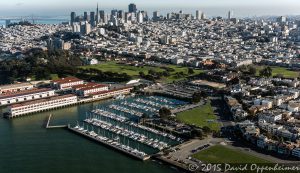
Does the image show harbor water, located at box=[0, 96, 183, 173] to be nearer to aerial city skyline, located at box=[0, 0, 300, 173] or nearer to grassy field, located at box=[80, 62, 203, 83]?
aerial city skyline, located at box=[0, 0, 300, 173]

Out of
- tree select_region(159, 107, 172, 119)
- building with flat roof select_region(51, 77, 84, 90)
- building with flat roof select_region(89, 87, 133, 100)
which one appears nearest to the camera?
tree select_region(159, 107, 172, 119)

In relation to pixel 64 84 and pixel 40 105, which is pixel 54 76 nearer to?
pixel 64 84

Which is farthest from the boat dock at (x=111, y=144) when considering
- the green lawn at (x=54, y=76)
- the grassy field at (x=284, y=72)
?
the grassy field at (x=284, y=72)

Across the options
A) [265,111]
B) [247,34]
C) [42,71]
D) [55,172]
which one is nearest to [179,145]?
[55,172]

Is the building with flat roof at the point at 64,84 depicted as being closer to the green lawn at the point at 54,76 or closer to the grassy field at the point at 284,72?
the green lawn at the point at 54,76

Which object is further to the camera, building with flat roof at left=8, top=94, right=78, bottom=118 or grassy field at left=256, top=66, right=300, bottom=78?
grassy field at left=256, top=66, right=300, bottom=78

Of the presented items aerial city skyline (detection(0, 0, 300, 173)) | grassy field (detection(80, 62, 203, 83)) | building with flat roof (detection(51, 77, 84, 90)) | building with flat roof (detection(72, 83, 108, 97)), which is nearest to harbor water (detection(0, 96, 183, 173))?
aerial city skyline (detection(0, 0, 300, 173))

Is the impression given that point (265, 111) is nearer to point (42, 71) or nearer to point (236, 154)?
point (236, 154)
